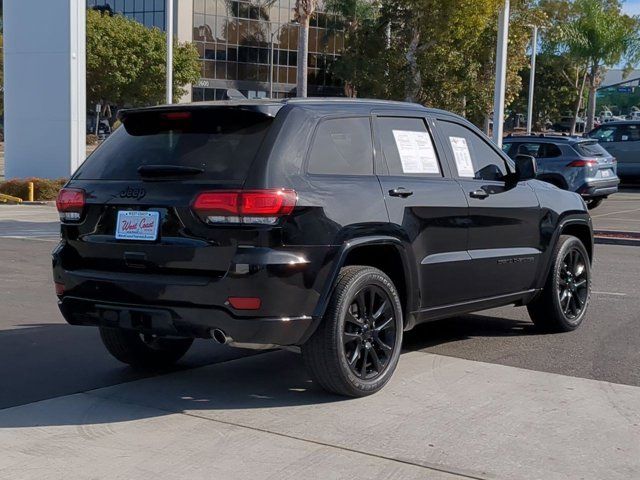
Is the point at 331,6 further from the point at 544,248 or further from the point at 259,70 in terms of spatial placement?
the point at 544,248

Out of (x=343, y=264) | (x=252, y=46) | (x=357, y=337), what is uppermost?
(x=252, y=46)

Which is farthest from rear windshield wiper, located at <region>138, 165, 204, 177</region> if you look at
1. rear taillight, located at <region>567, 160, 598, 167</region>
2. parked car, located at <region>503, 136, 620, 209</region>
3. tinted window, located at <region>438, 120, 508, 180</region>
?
rear taillight, located at <region>567, 160, 598, 167</region>

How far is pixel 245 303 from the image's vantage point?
17.3ft

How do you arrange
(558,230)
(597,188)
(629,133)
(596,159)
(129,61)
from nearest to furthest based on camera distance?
(558,230), (597,188), (596,159), (629,133), (129,61)

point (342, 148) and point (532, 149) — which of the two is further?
point (532, 149)

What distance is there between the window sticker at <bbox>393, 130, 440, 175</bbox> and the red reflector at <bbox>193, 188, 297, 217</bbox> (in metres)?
1.33

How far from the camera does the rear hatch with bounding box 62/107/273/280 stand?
17.7ft

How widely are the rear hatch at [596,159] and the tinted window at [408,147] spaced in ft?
47.2

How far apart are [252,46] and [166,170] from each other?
59.4m

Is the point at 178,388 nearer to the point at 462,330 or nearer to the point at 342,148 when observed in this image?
the point at 342,148

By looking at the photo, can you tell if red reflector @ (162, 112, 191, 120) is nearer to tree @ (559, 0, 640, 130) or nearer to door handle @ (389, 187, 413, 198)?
door handle @ (389, 187, 413, 198)

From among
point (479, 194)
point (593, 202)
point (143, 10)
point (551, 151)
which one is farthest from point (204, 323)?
point (143, 10)

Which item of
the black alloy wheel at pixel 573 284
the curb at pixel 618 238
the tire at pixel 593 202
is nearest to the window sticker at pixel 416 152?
the black alloy wheel at pixel 573 284

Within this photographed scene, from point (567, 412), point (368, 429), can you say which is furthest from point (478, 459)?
point (567, 412)
